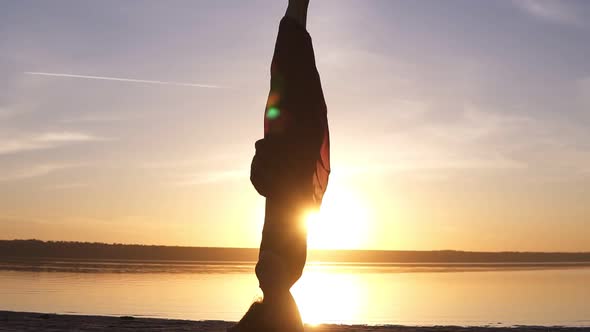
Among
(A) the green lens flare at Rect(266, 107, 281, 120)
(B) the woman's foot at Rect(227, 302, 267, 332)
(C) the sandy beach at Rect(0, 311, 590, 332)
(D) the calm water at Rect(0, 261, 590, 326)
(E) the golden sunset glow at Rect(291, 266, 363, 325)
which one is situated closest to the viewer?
(B) the woman's foot at Rect(227, 302, 267, 332)

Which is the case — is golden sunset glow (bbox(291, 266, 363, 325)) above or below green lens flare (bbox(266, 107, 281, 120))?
above

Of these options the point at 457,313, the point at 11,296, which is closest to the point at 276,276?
the point at 457,313

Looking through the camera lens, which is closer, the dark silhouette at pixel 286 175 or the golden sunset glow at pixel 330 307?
the dark silhouette at pixel 286 175

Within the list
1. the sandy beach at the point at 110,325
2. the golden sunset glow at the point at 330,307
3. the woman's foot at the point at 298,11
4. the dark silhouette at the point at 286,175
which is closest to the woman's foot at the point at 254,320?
the dark silhouette at the point at 286,175

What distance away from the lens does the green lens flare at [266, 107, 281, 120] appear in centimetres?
890

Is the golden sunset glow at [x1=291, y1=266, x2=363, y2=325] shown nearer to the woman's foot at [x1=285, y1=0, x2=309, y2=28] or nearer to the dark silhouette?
the dark silhouette

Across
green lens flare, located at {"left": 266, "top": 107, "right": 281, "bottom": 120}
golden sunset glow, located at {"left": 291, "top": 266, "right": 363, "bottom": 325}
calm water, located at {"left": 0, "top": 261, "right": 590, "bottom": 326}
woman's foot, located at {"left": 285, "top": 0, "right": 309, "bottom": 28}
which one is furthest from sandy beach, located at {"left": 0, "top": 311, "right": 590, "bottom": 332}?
woman's foot, located at {"left": 285, "top": 0, "right": 309, "bottom": 28}

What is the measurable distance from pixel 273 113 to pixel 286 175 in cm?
77

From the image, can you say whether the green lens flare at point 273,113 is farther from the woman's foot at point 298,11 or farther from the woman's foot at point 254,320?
the woman's foot at point 254,320

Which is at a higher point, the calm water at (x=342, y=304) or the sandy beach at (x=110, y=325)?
the calm water at (x=342, y=304)

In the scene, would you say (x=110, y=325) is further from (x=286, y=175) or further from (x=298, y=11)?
(x=298, y=11)

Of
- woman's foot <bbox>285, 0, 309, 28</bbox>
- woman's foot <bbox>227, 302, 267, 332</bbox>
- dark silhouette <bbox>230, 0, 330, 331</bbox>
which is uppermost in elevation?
woman's foot <bbox>285, 0, 309, 28</bbox>

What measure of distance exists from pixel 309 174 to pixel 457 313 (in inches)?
819

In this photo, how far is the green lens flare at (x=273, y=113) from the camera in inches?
350
